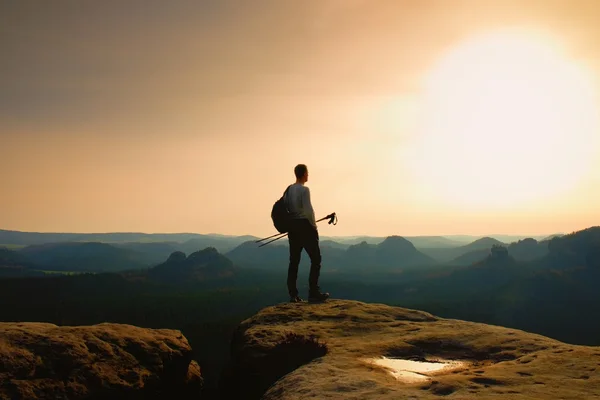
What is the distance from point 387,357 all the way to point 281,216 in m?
5.89

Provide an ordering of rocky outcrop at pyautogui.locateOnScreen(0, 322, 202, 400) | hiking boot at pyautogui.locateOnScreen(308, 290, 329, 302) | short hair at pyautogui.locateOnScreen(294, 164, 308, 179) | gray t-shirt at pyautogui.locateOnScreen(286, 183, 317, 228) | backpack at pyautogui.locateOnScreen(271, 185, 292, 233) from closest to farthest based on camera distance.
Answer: rocky outcrop at pyautogui.locateOnScreen(0, 322, 202, 400), gray t-shirt at pyautogui.locateOnScreen(286, 183, 317, 228), backpack at pyautogui.locateOnScreen(271, 185, 292, 233), short hair at pyautogui.locateOnScreen(294, 164, 308, 179), hiking boot at pyautogui.locateOnScreen(308, 290, 329, 302)

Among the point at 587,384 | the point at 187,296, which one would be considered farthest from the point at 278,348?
the point at 187,296

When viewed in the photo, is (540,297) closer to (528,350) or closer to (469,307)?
(469,307)

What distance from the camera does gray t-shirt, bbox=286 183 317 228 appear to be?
477 inches

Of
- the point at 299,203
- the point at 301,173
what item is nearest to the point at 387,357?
the point at 299,203

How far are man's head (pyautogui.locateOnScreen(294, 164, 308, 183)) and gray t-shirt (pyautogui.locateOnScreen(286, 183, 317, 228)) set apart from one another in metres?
0.35

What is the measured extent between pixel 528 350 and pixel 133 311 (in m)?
146

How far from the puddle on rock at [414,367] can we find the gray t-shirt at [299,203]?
550 centimetres

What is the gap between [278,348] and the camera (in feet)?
28.3

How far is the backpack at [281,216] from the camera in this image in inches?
484

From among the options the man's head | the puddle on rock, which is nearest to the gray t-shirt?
the man's head

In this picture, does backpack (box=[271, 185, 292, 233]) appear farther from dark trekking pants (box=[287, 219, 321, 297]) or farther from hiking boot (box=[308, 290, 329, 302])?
hiking boot (box=[308, 290, 329, 302])

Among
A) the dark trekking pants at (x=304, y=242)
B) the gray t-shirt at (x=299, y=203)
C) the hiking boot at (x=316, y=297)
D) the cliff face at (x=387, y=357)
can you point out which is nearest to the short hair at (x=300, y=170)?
the gray t-shirt at (x=299, y=203)

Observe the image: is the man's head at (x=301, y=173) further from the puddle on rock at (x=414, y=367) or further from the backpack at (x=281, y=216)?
the puddle on rock at (x=414, y=367)
